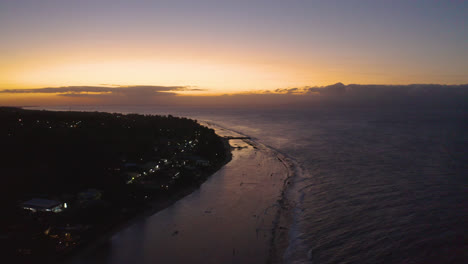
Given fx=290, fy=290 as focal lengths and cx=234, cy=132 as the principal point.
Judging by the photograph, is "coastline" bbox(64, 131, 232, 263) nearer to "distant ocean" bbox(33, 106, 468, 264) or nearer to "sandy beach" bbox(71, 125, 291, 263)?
"sandy beach" bbox(71, 125, 291, 263)

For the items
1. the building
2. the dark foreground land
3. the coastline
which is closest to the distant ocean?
the coastline

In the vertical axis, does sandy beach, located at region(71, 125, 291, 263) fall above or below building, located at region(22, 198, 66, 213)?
below

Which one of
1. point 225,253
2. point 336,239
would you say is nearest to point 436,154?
point 336,239

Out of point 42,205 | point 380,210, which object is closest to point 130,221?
point 42,205

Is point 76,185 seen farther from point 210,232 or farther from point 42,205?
point 210,232

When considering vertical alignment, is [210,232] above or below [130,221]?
below

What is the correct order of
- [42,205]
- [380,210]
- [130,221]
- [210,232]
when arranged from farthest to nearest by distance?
1. [380,210]
2. [130,221]
3. [42,205]
4. [210,232]

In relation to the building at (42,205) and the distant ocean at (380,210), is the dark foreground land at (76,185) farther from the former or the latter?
the distant ocean at (380,210)
